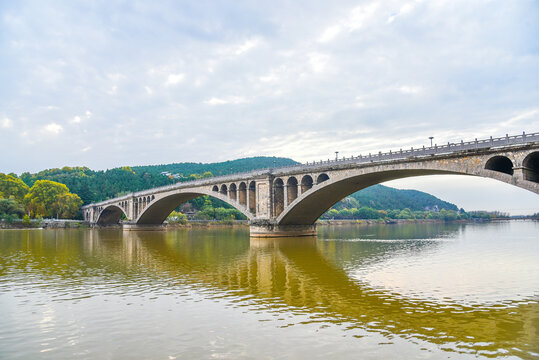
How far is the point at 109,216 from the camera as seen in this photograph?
116688 millimetres

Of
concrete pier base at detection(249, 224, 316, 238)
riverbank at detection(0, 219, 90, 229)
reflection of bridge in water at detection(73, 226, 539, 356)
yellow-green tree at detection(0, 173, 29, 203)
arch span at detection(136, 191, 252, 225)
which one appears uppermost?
yellow-green tree at detection(0, 173, 29, 203)

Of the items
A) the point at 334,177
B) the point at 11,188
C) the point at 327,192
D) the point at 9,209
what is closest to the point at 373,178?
the point at 334,177

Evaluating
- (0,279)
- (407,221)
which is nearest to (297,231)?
(0,279)

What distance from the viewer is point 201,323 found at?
12.0 m

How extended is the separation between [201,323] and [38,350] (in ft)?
14.1

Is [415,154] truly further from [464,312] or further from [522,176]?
[464,312]

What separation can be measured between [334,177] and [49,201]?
3742 inches

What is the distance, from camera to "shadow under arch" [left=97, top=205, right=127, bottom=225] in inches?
4397

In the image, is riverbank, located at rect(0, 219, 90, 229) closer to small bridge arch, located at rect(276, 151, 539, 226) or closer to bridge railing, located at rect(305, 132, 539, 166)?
small bridge arch, located at rect(276, 151, 539, 226)

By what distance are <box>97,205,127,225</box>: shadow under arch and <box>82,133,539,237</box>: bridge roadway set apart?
38.7 metres

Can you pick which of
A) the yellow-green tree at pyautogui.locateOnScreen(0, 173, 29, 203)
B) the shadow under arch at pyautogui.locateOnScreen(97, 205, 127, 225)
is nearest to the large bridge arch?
the shadow under arch at pyautogui.locateOnScreen(97, 205, 127, 225)

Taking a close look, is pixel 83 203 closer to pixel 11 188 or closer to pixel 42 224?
pixel 11 188

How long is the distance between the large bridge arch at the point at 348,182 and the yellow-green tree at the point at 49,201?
85.3m

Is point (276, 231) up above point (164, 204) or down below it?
below
